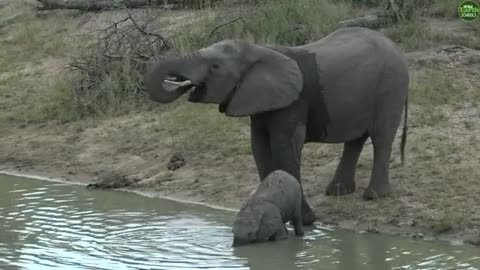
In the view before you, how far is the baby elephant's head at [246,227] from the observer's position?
916 cm

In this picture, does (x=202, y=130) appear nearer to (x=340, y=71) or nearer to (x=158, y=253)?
(x=340, y=71)

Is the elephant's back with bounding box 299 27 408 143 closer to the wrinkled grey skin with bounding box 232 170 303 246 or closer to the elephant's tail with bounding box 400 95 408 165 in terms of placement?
the elephant's tail with bounding box 400 95 408 165

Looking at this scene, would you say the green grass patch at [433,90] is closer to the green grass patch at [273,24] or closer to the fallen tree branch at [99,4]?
the green grass patch at [273,24]

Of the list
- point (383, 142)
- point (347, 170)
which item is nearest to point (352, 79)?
point (383, 142)

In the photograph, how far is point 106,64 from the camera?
15156 mm

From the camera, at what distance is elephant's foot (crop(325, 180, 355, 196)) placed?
420 inches

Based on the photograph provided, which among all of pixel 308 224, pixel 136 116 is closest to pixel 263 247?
pixel 308 224

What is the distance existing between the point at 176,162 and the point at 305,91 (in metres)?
3.03

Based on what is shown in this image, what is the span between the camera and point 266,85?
9.71m

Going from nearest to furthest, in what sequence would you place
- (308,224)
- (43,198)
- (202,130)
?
(308,224), (43,198), (202,130)

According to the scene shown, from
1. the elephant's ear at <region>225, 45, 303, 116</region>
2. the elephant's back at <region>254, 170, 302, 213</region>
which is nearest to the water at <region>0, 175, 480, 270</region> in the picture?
the elephant's back at <region>254, 170, 302, 213</region>

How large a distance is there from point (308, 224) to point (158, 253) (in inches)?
63.5

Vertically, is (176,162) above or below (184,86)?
below

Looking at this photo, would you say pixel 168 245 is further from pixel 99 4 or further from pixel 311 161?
pixel 99 4
